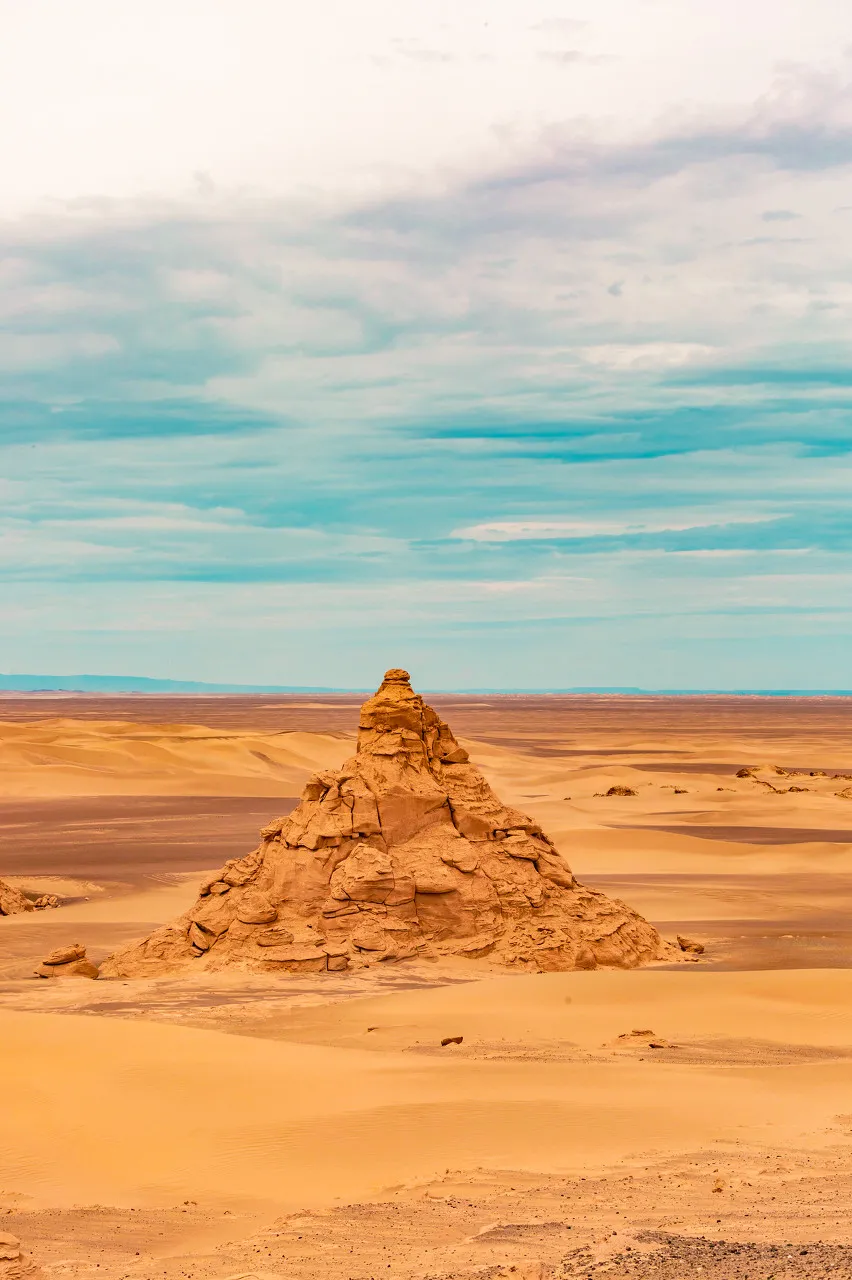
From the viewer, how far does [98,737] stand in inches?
2520

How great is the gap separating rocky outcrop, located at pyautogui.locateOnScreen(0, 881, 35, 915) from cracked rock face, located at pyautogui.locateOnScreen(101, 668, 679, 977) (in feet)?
18.0

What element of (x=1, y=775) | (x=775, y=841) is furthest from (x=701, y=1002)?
(x=1, y=775)

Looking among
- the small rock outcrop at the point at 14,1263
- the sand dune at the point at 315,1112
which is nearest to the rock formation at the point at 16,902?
the sand dune at the point at 315,1112

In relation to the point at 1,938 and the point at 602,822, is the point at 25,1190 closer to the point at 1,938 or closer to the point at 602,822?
the point at 1,938

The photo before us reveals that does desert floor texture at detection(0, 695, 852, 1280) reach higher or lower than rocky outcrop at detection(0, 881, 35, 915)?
higher

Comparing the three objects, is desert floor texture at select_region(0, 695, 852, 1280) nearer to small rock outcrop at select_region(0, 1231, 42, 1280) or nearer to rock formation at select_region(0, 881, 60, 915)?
small rock outcrop at select_region(0, 1231, 42, 1280)

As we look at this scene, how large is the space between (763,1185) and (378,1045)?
4.63 metres

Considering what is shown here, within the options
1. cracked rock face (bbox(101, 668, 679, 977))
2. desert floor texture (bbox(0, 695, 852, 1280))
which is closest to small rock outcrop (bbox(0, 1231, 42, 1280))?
desert floor texture (bbox(0, 695, 852, 1280))

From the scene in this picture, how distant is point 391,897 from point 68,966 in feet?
11.9

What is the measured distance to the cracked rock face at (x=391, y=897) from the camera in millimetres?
15078

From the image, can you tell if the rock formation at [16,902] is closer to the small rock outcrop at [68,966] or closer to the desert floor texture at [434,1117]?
the desert floor texture at [434,1117]

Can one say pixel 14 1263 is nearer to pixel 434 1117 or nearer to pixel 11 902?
pixel 434 1117

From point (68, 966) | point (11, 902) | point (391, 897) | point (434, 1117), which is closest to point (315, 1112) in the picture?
point (434, 1117)

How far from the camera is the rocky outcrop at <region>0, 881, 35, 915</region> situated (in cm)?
2055
